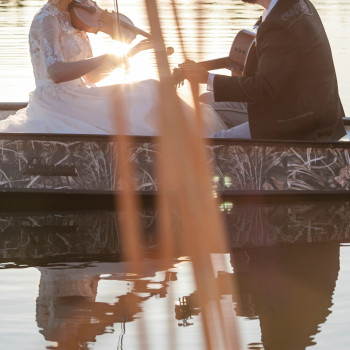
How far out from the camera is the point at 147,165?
757cm

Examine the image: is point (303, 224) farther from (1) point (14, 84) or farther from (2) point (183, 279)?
(1) point (14, 84)

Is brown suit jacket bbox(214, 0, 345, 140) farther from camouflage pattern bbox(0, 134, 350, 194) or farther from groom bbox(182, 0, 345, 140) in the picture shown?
camouflage pattern bbox(0, 134, 350, 194)

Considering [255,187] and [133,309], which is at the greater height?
[255,187]

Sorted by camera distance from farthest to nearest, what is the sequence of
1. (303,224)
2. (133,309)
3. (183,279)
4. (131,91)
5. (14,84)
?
(14,84) → (131,91) → (303,224) → (183,279) → (133,309)

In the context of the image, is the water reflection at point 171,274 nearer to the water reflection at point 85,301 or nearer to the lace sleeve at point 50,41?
the water reflection at point 85,301

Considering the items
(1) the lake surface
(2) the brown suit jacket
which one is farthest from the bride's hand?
(2) the brown suit jacket

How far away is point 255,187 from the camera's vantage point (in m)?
7.62

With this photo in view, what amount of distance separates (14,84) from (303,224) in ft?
26.7

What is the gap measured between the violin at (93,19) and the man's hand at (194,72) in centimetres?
54

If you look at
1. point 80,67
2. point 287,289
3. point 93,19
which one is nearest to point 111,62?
point 80,67

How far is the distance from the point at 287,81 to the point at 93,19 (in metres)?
1.34

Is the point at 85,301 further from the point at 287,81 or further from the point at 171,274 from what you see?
the point at 287,81

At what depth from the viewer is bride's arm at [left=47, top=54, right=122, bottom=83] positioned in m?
7.87

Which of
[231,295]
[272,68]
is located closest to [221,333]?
[231,295]
